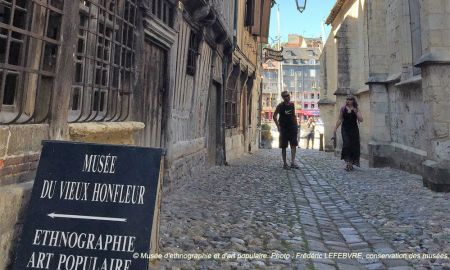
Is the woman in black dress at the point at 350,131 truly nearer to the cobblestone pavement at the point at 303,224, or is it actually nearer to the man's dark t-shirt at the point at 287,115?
the man's dark t-shirt at the point at 287,115

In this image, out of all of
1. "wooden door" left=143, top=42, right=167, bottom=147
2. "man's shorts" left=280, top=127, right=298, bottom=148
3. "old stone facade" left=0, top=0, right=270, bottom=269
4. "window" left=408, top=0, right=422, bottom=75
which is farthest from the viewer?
"man's shorts" left=280, top=127, right=298, bottom=148

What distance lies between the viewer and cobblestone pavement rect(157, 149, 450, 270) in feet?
8.55

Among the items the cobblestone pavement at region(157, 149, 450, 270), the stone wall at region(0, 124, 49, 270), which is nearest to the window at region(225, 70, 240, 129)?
the cobblestone pavement at region(157, 149, 450, 270)

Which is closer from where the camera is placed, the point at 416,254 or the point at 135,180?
the point at 135,180

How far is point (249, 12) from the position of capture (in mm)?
12430

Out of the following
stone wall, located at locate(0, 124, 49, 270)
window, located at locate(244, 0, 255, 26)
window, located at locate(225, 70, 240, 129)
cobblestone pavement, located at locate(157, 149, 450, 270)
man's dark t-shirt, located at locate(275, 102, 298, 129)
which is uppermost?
window, located at locate(244, 0, 255, 26)

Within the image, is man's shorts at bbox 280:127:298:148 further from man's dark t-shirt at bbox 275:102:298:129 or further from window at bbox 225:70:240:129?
window at bbox 225:70:240:129

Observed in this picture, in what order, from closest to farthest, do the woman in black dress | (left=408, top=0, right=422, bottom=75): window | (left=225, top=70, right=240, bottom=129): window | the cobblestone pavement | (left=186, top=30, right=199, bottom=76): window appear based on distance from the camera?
1. the cobblestone pavement
2. (left=186, top=30, right=199, bottom=76): window
3. (left=408, top=0, right=422, bottom=75): window
4. the woman in black dress
5. (left=225, top=70, right=240, bottom=129): window

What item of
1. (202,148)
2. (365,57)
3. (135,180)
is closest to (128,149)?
(135,180)

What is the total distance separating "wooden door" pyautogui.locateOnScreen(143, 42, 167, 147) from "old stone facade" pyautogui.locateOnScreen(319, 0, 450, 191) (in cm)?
385

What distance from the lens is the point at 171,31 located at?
4.96m

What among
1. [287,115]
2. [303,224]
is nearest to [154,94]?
[303,224]

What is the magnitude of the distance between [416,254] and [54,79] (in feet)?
9.70

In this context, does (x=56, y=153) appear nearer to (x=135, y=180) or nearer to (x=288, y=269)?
(x=135, y=180)
